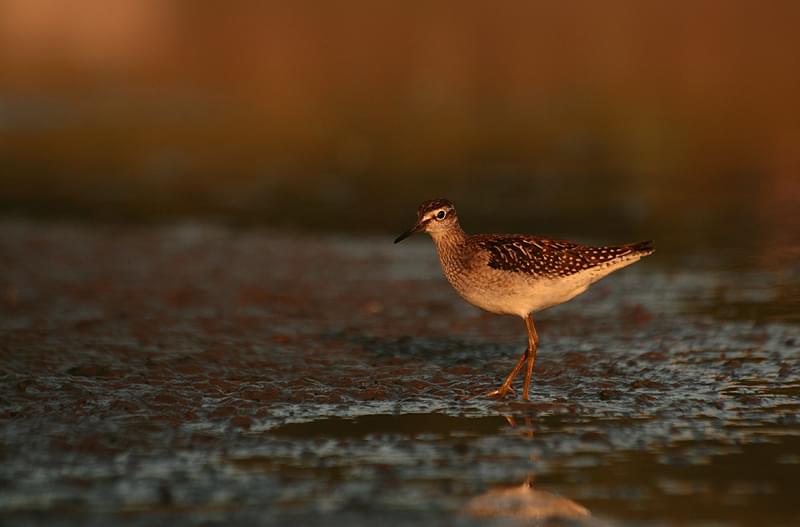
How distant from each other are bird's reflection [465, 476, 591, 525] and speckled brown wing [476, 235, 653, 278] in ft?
10.4

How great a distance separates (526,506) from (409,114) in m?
23.4

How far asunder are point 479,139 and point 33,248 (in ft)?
39.6

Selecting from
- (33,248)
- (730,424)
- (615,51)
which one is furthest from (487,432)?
(615,51)

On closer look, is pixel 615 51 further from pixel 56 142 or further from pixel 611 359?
pixel 611 359

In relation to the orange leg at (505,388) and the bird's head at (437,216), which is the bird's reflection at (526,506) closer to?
the orange leg at (505,388)

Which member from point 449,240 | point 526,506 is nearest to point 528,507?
point 526,506

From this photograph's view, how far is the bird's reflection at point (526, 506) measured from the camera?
24.1 ft

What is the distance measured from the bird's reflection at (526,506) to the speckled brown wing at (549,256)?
3.18 meters

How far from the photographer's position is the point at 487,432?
9.26 meters

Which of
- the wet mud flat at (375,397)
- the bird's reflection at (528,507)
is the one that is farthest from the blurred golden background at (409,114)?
the bird's reflection at (528,507)

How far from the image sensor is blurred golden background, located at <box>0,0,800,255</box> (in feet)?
67.4

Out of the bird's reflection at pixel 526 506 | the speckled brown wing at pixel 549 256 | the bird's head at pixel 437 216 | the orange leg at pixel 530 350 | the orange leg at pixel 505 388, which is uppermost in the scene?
the bird's head at pixel 437 216

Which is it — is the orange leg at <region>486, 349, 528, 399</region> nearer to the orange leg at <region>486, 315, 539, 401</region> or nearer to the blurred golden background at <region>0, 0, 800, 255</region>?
the orange leg at <region>486, 315, 539, 401</region>

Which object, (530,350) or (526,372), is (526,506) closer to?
(526,372)
